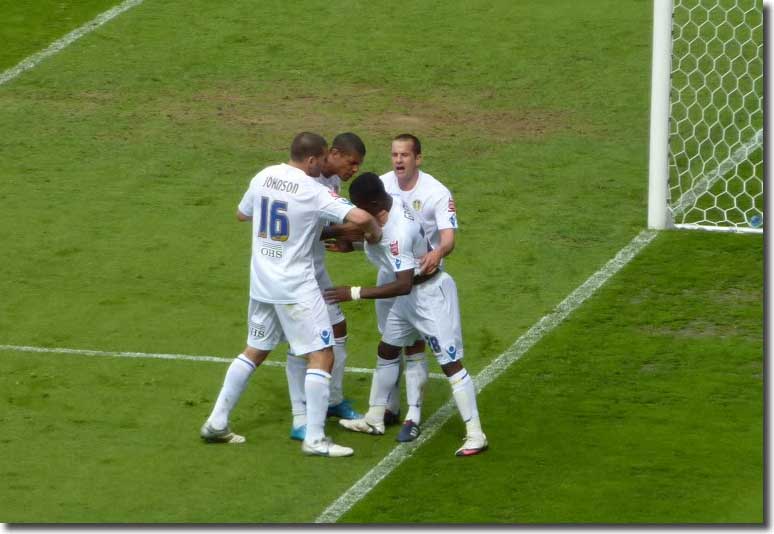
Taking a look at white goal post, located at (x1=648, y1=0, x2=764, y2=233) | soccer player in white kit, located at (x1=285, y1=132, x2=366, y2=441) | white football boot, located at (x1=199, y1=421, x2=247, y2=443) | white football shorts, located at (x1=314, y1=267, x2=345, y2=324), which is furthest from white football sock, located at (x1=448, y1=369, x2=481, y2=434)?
white goal post, located at (x1=648, y1=0, x2=764, y2=233)

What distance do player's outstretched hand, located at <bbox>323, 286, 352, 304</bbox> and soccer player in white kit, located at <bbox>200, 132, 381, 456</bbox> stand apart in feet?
0.24

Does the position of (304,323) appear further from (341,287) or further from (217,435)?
(217,435)

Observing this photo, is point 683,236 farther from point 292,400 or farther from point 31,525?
point 31,525

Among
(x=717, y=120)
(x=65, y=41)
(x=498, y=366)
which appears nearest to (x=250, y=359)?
(x=498, y=366)

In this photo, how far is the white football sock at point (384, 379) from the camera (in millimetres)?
9930

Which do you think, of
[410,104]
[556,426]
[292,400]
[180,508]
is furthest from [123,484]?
[410,104]

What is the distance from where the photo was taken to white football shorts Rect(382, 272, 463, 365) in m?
9.57

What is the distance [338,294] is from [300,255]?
32cm

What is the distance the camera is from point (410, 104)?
16.6 meters

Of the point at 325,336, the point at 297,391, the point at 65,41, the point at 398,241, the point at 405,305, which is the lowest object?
the point at 297,391

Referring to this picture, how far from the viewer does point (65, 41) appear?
60.6 feet

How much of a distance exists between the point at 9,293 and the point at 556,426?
4839 mm

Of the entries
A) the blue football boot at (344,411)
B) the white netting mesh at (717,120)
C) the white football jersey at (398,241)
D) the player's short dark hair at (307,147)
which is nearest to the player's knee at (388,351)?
the blue football boot at (344,411)

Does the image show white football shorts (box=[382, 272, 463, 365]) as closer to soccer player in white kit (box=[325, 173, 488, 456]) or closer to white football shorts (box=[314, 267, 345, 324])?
soccer player in white kit (box=[325, 173, 488, 456])
